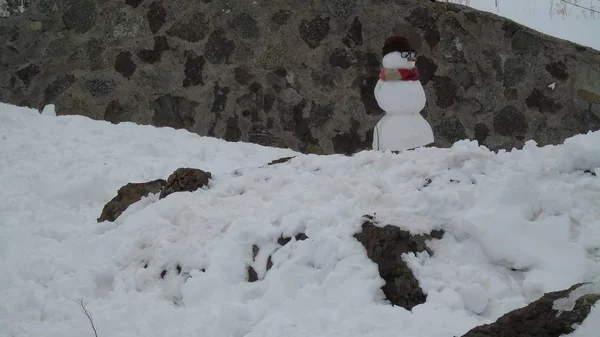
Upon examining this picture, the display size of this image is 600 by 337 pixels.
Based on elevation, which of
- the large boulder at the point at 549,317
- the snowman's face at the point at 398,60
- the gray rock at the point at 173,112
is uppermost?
the snowman's face at the point at 398,60

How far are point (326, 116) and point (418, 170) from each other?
2637mm

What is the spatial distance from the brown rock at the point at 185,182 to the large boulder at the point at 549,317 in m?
1.70

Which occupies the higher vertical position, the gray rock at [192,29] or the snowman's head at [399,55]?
the snowman's head at [399,55]

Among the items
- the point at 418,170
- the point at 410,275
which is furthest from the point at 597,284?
the point at 418,170

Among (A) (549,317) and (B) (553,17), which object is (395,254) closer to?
(A) (549,317)

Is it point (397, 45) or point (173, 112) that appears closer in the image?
point (397, 45)

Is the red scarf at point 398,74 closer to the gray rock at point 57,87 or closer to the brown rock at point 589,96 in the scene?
the brown rock at point 589,96

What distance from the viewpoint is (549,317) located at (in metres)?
1.47

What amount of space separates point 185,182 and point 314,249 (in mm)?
931

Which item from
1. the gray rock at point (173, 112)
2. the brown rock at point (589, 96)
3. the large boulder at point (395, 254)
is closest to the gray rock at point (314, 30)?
the gray rock at point (173, 112)

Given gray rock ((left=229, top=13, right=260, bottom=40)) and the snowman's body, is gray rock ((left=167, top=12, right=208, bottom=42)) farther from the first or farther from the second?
the snowman's body

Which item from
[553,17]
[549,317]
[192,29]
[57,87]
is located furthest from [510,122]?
[549,317]

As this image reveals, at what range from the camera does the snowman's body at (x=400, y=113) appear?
380cm

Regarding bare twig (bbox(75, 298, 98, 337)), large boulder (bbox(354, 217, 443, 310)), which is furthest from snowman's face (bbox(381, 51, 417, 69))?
bare twig (bbox(75, 298, 98, 337))
